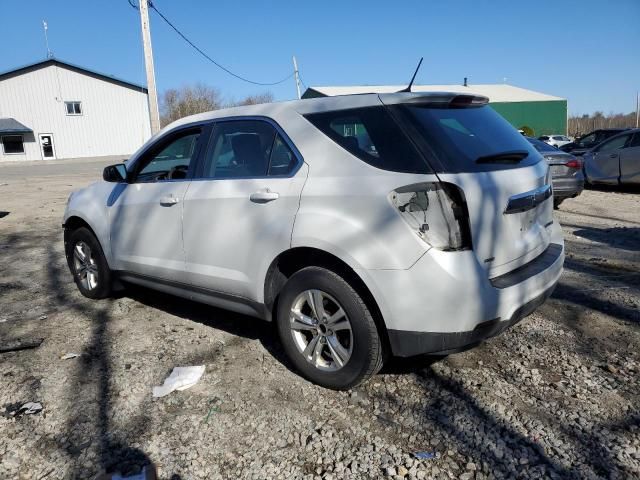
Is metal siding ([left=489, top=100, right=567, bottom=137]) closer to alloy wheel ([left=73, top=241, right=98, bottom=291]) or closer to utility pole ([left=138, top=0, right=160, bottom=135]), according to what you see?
utility pole ([left=138, top=0, right=160, bottom=135])

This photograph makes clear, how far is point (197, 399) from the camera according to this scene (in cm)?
314

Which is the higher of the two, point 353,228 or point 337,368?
point 353,228

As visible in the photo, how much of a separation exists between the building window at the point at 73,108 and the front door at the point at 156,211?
143ft

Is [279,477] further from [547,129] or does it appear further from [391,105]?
[547,129]

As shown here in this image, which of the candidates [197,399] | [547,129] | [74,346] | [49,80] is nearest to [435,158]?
[197,399]

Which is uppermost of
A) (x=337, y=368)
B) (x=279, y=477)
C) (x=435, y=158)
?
(x=435, y=158)

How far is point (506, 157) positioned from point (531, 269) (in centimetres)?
68

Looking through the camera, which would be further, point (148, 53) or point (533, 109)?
point (533, 109)

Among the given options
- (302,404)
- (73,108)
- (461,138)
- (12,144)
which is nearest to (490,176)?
(461,138)

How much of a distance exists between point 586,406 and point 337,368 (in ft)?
4.64

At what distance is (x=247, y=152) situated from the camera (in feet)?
11.8

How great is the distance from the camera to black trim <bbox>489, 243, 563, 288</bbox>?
9.19ft

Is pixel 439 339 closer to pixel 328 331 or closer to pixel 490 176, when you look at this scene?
pixel 328 331

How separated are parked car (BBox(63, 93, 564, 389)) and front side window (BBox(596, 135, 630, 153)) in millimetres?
10568
